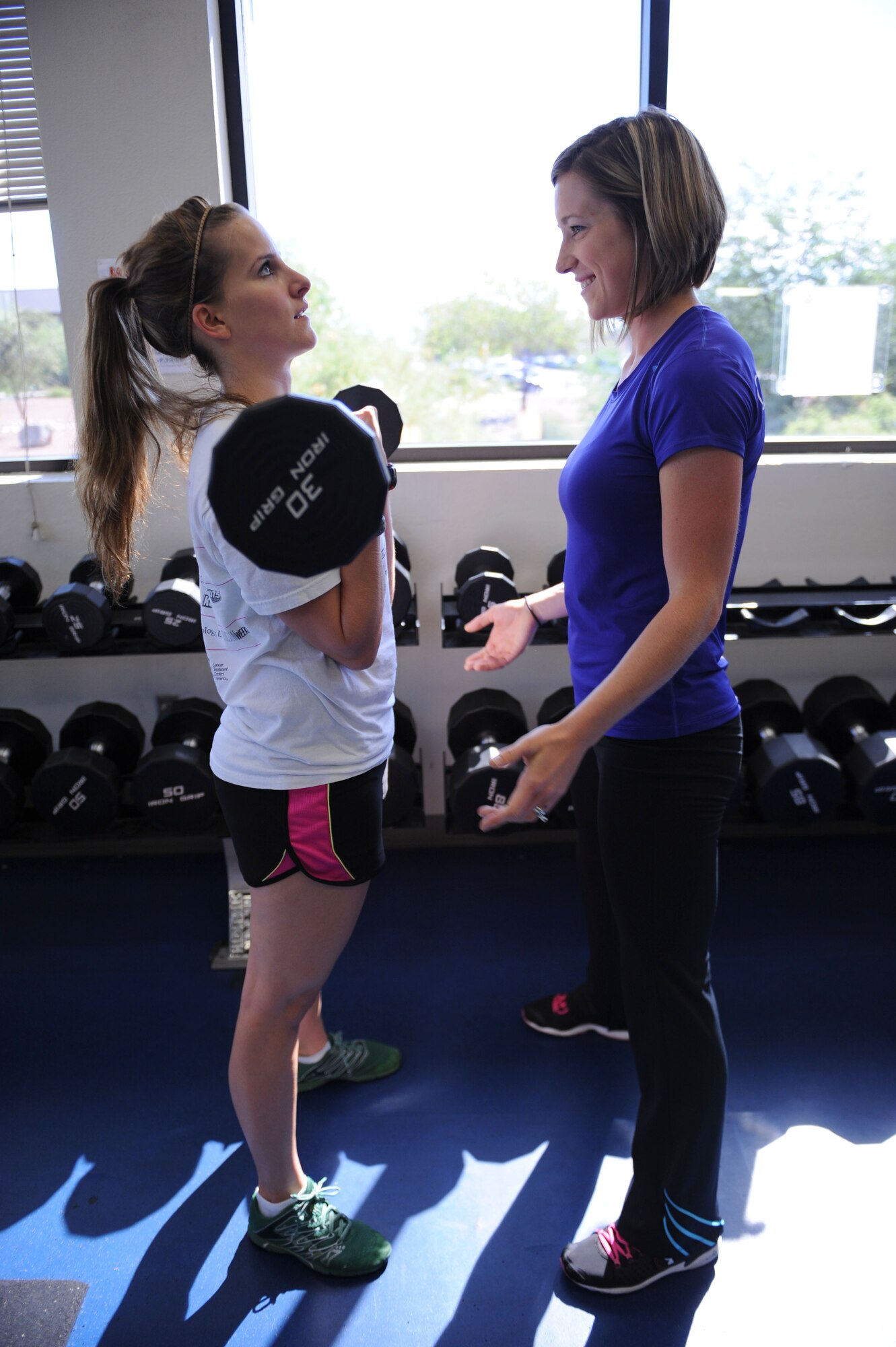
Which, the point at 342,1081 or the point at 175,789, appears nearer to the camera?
the point at 342,1081

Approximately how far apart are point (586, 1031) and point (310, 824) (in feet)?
3.35

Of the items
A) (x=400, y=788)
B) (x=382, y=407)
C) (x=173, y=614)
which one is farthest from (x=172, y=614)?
(x=382, y=407)

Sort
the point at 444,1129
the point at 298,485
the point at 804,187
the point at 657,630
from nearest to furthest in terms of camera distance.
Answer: the point at 298,485, the point at 657,630, the point at 444,1129, the point at 804,187

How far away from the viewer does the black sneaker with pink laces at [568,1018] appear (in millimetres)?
1816

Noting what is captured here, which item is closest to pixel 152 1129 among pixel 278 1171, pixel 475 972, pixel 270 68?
pixel 278 1171

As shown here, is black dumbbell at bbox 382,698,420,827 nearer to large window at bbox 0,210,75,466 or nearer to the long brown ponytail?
the long brown ponytail

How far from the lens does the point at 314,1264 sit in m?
1.30

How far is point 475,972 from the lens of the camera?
204cm

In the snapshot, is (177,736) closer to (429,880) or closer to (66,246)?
(429,880)

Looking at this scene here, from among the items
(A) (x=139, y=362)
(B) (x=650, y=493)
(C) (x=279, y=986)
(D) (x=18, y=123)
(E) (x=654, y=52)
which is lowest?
(C) (x=279, y=986)

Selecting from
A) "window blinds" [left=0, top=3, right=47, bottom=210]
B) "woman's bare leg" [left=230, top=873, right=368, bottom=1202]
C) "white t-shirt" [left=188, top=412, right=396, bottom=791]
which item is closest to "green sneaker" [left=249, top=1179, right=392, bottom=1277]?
"woman's bare leg" [left=230, top=873, right=368, bottom=1202]

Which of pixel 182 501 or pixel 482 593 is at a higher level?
pixel 182 501

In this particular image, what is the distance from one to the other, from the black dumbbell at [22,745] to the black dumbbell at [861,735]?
1925 mm

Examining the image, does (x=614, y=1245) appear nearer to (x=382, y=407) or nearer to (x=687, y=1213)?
(x=687, y=1213)
